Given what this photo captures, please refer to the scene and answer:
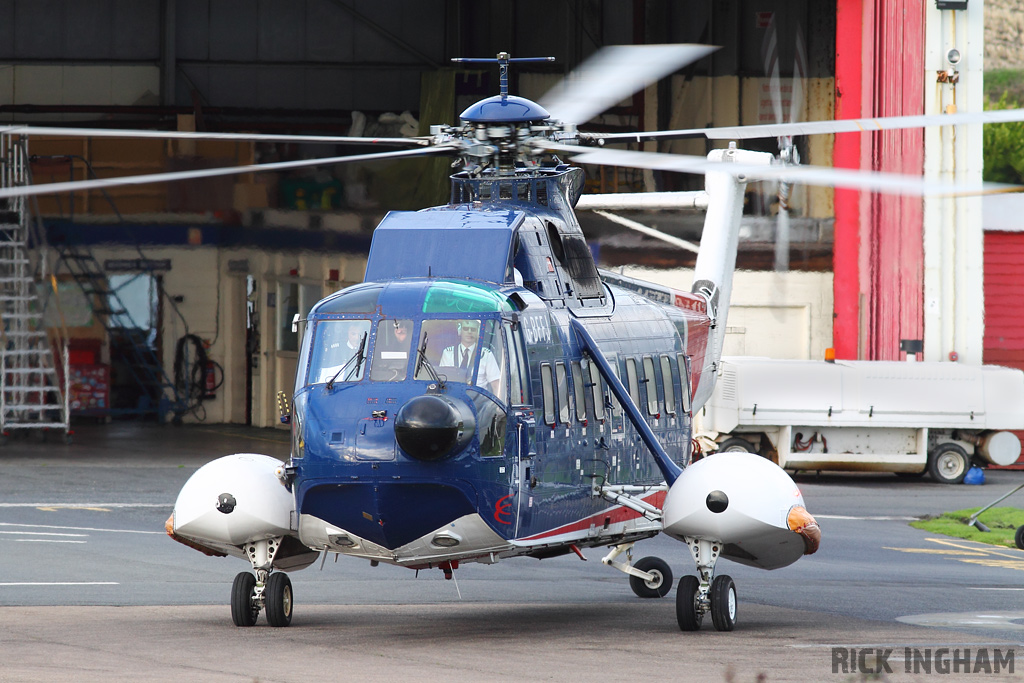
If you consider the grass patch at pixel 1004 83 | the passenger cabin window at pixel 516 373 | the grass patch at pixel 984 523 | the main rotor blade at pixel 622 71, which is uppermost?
the grass patch at pixel 1004 83

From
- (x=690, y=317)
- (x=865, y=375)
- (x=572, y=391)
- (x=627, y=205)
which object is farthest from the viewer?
(x=865, y=375)

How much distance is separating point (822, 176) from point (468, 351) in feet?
10.2

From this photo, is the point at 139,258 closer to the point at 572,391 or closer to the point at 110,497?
the point at 110,497

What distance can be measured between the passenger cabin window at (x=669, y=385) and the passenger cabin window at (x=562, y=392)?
2.52 metres

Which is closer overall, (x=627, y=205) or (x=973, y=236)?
(x=627, y=205)

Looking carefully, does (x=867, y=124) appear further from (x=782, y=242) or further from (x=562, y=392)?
(x=782, y=242)

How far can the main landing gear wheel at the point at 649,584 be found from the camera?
1538cm

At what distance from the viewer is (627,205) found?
1992cm

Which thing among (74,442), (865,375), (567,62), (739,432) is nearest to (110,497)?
(74,442)

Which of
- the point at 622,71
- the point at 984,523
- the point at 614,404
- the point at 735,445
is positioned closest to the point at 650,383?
the point at 614,404

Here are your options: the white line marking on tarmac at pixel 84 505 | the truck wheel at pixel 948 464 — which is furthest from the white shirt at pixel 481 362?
the truck wheel at pixel 948 464

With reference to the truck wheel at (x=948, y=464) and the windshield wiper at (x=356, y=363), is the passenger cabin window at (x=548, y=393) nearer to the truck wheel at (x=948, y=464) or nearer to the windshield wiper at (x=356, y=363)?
the windshield wiper at (x=356, y=363)

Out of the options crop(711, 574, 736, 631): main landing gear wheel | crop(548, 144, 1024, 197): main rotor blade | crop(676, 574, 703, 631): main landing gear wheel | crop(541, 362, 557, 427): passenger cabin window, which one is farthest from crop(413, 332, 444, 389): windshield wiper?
crop(711, 574, 736, 631): main landing gear wheel

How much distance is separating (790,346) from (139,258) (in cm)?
1605
